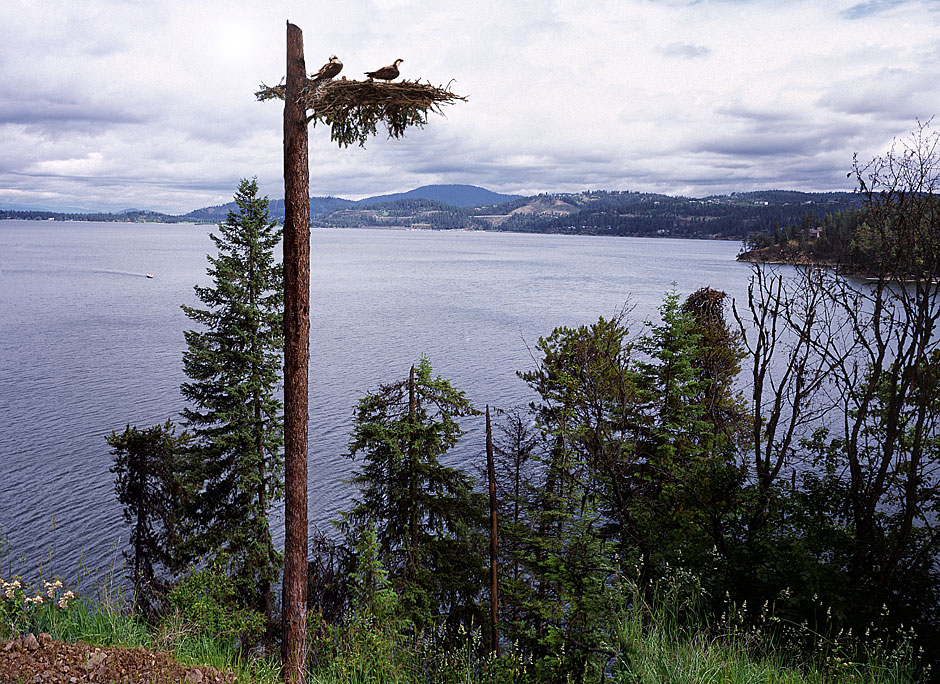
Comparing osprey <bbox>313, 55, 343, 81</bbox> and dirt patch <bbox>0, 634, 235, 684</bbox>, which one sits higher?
osprey <bbox>313, 55, 343, 81</bbox>

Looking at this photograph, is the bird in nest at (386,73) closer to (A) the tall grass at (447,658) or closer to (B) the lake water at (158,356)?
(A) the tall grass at (447,658)

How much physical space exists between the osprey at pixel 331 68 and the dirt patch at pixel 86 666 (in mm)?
5933

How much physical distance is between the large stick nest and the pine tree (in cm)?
950

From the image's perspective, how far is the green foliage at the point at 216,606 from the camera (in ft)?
31.6

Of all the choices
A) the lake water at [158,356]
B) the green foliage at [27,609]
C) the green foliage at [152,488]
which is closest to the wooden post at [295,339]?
the green foliage at [27,609]

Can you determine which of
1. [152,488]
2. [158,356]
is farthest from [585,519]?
[158,356]

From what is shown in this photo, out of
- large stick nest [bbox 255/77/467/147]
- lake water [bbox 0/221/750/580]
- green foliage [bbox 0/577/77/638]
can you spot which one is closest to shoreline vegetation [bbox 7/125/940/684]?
green foliage [bbox 0/577/77/638]

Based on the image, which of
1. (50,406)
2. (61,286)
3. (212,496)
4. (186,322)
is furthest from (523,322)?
(61,286)

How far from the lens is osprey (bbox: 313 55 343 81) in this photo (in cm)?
636

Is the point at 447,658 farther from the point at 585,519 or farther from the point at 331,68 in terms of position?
the point at 331,68

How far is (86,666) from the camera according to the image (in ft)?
16.7

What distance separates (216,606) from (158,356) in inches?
1343

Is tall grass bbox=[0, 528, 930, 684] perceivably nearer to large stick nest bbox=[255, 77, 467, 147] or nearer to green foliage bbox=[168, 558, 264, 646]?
green foliage bbox=[168, 558, 264, 646]

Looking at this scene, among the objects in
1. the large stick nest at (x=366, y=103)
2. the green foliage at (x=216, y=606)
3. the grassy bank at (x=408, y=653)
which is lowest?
the green foliage at (x=216, y=606)
